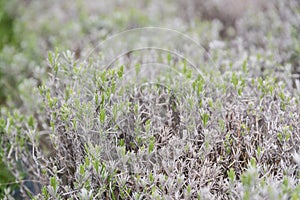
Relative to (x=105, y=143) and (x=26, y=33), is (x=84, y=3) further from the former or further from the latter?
(x=105, y=143)

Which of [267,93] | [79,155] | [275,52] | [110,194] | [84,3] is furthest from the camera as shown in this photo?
[84,3]

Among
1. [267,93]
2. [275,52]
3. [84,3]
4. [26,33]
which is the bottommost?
→ [267,93]

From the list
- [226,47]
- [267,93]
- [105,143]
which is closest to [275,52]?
[226,47]

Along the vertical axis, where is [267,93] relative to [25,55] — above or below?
below

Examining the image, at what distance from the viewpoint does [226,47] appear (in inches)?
174

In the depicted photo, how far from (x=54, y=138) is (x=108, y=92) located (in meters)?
0.41

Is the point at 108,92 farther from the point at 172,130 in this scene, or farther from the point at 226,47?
the point at 226,47

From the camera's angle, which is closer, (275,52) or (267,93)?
(267,93)

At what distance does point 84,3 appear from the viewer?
5.86 metres

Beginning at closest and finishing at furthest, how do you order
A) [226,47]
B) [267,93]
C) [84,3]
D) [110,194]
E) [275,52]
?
[110,194] < [267,93] < [275,52] < [226,47] < [84,3]

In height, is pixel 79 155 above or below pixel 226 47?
below

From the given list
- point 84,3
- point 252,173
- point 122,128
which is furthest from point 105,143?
point 84,3

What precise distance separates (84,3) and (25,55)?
1701 mm

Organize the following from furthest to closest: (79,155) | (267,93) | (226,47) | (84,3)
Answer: (84,3)
(226,47)
(267,93)
(79,155)
